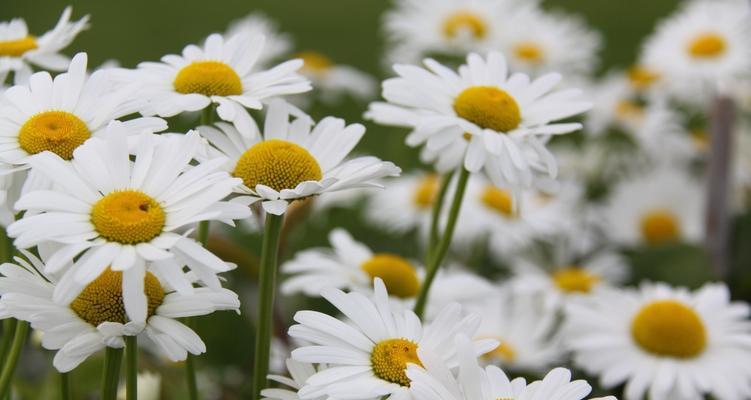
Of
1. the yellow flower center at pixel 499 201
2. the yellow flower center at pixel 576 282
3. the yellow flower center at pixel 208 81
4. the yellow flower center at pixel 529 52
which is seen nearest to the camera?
the yellow flower center at pixel 208 81

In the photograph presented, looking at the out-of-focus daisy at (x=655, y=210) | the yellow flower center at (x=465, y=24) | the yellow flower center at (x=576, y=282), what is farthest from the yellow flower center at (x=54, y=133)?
the out-of-focus daisy at (x=655, y=210)

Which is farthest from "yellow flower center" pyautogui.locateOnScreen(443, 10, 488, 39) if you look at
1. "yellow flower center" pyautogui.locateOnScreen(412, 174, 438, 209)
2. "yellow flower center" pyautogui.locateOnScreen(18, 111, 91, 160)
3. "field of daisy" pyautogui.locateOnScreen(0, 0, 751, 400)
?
"yellow flower center" pyautogui.locateOnScreen(18, 111, 91, 160)

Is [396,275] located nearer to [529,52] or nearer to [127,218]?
[127,218]

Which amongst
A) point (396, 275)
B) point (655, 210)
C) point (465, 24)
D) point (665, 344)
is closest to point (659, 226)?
point (655, 210)

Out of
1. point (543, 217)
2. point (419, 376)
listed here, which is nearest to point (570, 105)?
point (419, 376)

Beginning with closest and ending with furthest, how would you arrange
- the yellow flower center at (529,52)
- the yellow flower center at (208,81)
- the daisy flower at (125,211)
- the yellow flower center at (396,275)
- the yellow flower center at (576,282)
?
the daisy flower at (125,211), the yellow flower center at (208,81), the yellow flower center at (396,275), the yellow flower center at (576,282), the yellow flower center at (529,52)

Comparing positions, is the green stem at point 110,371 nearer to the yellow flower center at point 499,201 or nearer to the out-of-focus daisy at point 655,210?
the yellow flower center at point 499,201

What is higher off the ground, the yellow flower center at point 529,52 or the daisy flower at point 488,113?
the yellow flower center at point 529,52
